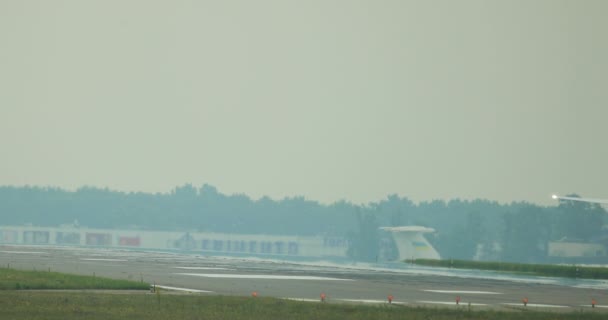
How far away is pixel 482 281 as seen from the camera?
6756cm

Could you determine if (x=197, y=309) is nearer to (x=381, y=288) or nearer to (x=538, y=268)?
(x=381, y=288)

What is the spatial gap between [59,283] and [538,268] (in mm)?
51124

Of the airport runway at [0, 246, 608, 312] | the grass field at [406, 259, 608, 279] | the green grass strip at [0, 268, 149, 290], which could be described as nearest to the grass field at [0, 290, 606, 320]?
the green grass strip at [0, 268, 149, 290]

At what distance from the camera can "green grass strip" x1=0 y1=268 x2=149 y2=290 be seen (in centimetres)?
4562

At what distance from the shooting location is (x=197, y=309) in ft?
122

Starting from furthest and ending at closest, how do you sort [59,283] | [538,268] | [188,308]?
1. [538,268]
2. [59,283]
3. [188,308]

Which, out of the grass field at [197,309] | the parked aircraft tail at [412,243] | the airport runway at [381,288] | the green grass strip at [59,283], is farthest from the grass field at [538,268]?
the green grass strip at [59,283]

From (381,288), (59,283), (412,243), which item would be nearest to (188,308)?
A: (59,283)

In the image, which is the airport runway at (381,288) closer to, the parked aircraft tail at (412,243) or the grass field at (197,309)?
the grass field at (197,309)

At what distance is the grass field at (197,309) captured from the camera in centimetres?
3491

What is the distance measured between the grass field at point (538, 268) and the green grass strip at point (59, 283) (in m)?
40.7

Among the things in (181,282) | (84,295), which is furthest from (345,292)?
(84,295)

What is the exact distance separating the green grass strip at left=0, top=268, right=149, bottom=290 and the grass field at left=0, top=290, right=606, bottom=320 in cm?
248

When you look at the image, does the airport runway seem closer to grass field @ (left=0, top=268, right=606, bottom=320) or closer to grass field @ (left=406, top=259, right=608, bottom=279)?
grass field @ (left=0, top=268, right=606, bottom=320)
